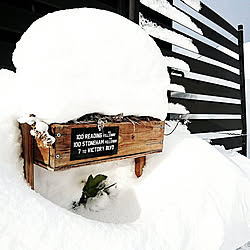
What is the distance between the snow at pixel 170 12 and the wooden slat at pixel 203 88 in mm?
465

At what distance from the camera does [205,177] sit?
93 cm

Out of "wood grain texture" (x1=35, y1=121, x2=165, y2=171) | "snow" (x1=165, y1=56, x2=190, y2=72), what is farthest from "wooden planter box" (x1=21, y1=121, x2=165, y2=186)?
"snow" (x1=165, y1=56, x2=190, y2=72)

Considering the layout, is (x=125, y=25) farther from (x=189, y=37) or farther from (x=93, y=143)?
(x=189, y=37)

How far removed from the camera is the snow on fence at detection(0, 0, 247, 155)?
110 cm

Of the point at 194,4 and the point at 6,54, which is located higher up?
the point at 194,4

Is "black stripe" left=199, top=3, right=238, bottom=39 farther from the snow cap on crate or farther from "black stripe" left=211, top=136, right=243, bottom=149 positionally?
the snow cap on crate

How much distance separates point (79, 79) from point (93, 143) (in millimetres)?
191

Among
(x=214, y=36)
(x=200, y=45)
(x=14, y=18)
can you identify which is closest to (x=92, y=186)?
(x=14, y=18)

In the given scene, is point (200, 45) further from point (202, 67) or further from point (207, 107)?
point (207, 107)

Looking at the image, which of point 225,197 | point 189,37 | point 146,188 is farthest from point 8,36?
point 189,37

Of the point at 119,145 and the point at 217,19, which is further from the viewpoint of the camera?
the point at 217,19

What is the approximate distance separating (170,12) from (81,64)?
1476 mm

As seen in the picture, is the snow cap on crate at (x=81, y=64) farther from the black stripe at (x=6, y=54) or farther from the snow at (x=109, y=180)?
the black stripe at (x=6, y=54)

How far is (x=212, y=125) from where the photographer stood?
2326 mm
